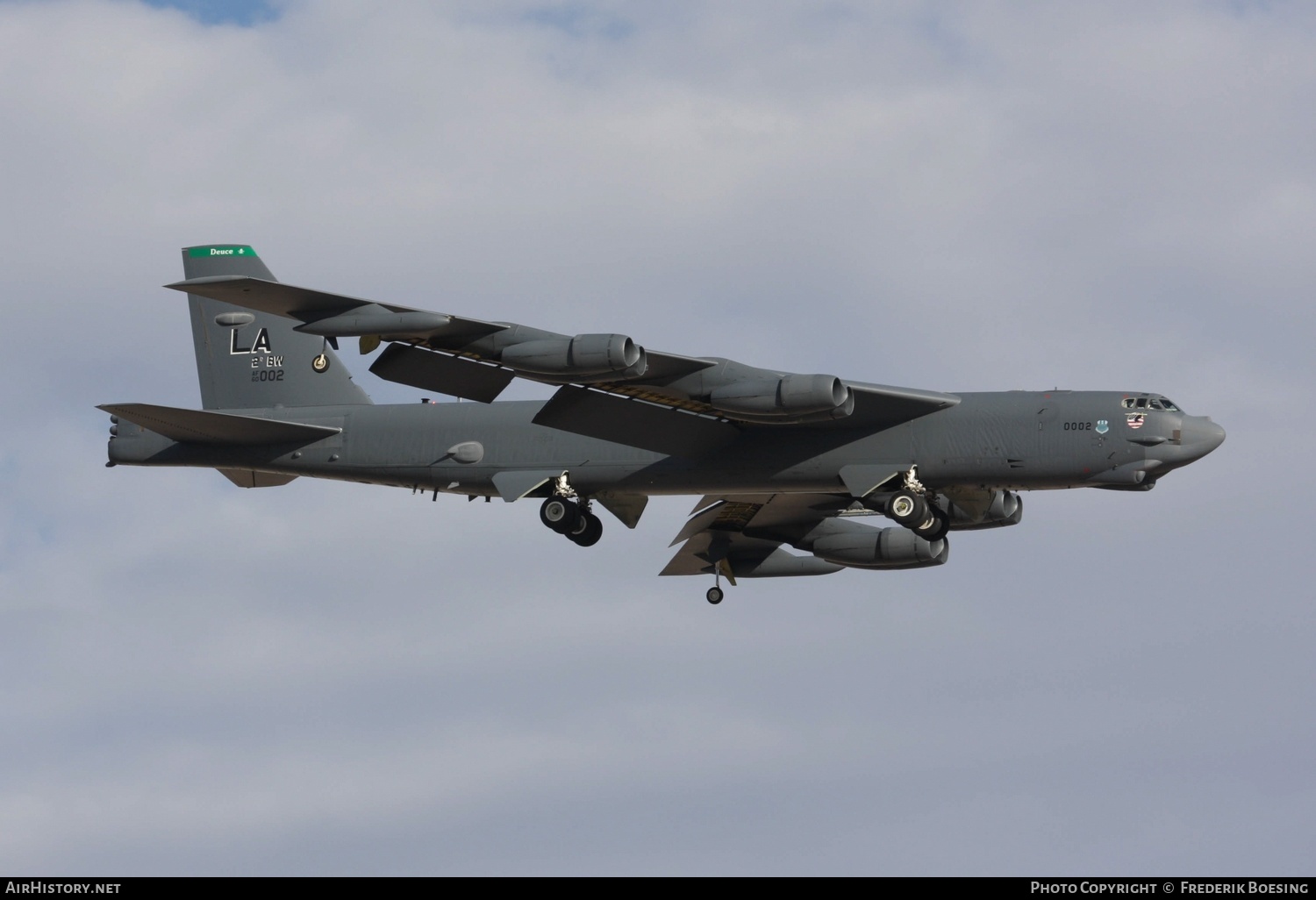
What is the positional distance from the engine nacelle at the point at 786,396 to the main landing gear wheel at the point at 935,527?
305 cm

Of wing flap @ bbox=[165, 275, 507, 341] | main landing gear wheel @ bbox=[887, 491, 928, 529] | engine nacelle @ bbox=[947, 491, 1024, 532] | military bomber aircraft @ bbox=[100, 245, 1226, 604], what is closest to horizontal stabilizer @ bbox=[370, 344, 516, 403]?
military bomber aircraft @ bbox=[100, 245, 1226, 604]

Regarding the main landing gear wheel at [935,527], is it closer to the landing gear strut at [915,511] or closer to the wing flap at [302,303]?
the landing gear strut at [915,511]

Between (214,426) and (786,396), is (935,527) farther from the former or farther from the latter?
(214,426)

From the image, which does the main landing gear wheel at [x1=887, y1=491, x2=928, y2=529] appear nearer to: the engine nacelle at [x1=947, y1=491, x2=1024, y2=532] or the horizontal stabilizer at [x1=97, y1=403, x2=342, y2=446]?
the engine nacelle at [x1=947, y1=491, x2=1024, y2=532]

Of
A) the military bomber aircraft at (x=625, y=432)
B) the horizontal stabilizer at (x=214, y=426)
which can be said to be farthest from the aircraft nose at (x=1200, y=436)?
the horizontal stabilizer at (x=214, y=426)

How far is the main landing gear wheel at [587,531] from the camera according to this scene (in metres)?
37.1

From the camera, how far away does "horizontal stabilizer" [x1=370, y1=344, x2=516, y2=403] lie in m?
33.3

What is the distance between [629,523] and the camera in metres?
38.6

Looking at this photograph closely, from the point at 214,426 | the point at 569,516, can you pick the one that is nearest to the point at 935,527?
the point at 569,516

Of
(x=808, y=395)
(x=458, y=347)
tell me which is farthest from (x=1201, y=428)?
(x=458, y=347)

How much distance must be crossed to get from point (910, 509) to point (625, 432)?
17.1 feet

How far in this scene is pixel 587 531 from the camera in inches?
1465

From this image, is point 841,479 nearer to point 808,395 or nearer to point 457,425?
point 808,395
